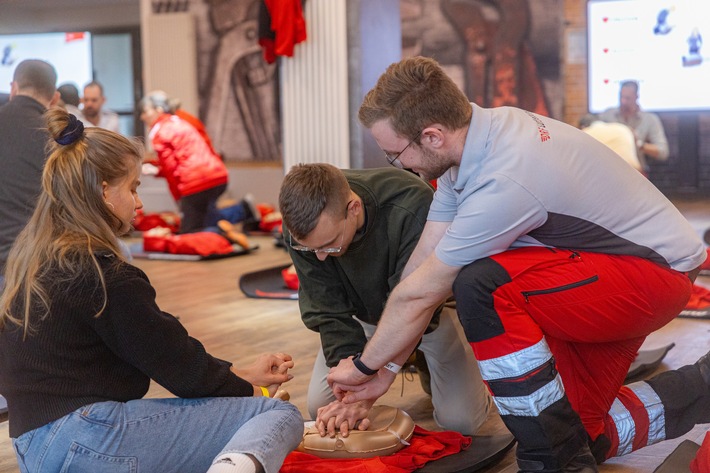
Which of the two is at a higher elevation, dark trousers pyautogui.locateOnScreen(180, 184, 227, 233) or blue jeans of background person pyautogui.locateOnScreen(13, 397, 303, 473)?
blue jeans of background person pyautogui.locateOnScreen(13, 397, 303, 473)

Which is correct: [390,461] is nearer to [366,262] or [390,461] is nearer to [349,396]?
[349,396]

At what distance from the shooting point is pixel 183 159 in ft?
24.5

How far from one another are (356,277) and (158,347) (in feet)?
2.79

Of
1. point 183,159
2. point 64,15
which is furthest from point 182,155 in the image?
point 64,15

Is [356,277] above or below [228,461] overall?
above

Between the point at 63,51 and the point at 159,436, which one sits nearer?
the point at 159,436

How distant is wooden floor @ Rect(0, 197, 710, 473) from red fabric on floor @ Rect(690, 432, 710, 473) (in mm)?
145

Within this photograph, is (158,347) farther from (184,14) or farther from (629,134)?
(184,14)

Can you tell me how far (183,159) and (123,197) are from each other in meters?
5.42

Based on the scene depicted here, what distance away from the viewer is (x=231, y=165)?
34.1 ft

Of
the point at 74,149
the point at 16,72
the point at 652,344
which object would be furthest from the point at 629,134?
the point at 74,149

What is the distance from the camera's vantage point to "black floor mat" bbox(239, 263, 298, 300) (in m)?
5.51

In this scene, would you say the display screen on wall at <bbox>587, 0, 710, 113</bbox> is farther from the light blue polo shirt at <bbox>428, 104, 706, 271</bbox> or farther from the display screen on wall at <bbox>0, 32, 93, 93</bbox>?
Answer: the light blue polo shirt at <bbox>428, 104, 706, 271</bbox>

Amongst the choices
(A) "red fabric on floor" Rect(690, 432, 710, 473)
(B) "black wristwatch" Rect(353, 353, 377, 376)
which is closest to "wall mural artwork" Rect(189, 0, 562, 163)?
(B) "black wristwatch" Rect(353, 353, 377, 376)
